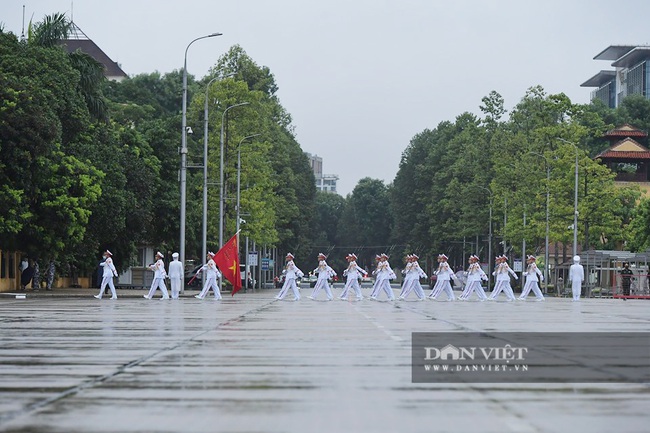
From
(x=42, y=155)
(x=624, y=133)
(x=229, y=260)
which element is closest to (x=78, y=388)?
(x=42, y=155)

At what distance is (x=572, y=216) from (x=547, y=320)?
53927 millimetres

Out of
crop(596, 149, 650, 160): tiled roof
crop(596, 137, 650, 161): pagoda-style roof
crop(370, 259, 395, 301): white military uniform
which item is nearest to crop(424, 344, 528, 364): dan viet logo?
crop(370, 259, 395, 301): white military uniform

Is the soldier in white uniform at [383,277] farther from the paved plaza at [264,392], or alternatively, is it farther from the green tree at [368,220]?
the green tree at [368,220]

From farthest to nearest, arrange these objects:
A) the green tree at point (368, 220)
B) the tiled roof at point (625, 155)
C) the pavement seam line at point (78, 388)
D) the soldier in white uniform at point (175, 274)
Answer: the green tree at point (368, 220), the tiled roof at point (625, 155), the soldier in white uniform at point (175, 274), the pavement seam line at point (78, 388)

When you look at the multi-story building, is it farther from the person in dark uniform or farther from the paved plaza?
the paved plaza

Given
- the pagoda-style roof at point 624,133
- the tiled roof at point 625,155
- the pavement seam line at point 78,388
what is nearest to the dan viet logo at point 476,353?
the pavement seam line at point 78,388

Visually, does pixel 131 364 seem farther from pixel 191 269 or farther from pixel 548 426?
pixel 191 269

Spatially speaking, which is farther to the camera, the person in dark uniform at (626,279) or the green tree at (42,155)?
the person in dark uniform at (626,279)

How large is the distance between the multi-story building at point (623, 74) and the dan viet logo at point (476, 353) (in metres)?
130

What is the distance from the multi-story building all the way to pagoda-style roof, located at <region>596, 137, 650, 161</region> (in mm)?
28129

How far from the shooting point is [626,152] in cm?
11612

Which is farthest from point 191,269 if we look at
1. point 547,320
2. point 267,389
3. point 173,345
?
point 267,389

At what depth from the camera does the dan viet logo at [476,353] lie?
16.8 metres

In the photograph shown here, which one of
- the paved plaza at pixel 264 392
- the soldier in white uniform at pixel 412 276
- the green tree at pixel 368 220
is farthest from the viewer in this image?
the green tree at pixel 368 220
